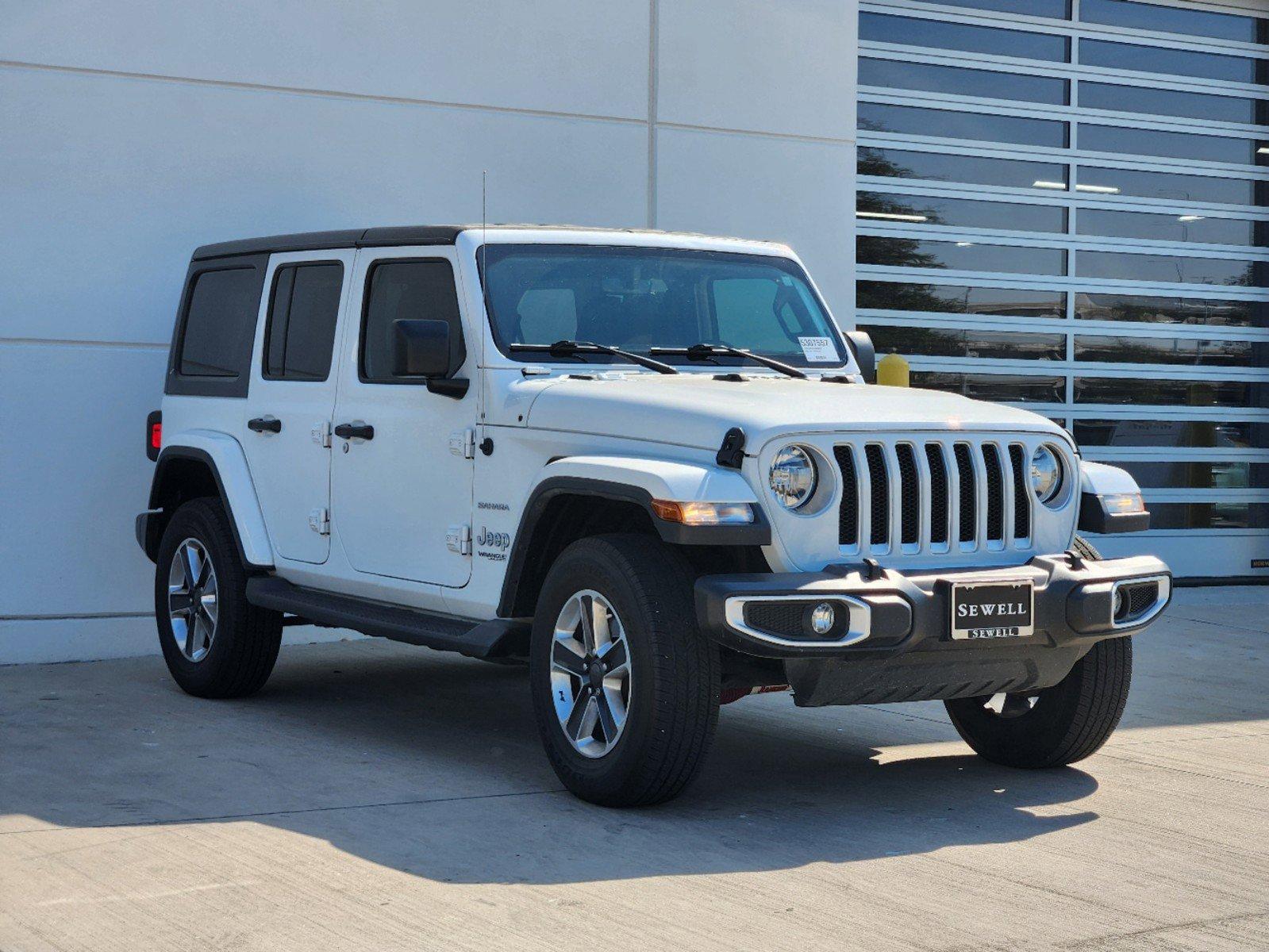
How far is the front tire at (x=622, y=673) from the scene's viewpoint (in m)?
5.36

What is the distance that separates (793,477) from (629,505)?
27.3 inches

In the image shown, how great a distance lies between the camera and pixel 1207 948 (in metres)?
4.25

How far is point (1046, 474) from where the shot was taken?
5965 mm

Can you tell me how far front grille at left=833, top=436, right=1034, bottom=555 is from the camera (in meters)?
5.52

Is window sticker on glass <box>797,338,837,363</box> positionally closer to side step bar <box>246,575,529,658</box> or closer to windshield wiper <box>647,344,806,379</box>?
windshield wiper <box>647,344,806,379</box>

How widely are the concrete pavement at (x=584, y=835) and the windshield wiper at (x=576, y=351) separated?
157cm

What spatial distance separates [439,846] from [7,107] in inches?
221

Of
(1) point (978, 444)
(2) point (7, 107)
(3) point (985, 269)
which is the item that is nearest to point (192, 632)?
(2) point (7, 107)

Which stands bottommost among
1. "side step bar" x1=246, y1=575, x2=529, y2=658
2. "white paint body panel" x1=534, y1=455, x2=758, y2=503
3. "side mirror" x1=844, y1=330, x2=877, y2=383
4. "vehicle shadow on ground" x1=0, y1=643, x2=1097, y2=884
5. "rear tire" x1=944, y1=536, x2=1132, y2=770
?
"vehicle shadow on ground" x1=0, y1=643, x2=1097, y2=884

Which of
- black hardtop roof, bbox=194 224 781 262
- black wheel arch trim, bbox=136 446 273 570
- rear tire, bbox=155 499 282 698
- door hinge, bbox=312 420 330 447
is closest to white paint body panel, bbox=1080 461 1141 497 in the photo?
black hardtop roof, bbox=194 224 781 262

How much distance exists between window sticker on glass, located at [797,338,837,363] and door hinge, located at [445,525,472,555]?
1634 mm

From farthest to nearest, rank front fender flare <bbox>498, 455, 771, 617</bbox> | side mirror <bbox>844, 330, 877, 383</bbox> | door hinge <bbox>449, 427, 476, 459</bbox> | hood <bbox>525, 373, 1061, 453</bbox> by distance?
1. side mirror <bbox>844, 330, 877, 383</bbox>
2. door hinge <bbox>449, 427, 476, 459</bbox>
3. hood <bbox>525, 373, 1061, 453</bbox>
4. front fender flare <bbox>498, 455, 771, 617</bbox>

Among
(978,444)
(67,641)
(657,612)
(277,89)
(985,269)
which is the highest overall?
(277,89)

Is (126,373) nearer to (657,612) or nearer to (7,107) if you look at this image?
(7,107)
